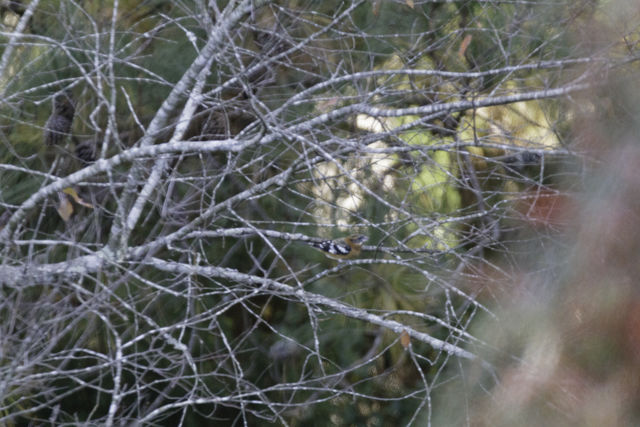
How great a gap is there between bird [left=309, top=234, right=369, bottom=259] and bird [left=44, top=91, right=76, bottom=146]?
5.42ft

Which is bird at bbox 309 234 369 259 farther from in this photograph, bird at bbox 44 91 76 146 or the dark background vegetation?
bird at bbox 44 91 76 146

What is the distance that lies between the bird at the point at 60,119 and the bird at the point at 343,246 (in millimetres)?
1652

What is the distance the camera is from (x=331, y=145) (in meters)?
3.17

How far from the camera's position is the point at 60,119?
151 inches

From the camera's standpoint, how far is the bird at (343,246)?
Result: 10.6 ft

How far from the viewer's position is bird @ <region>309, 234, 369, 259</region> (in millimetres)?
3240

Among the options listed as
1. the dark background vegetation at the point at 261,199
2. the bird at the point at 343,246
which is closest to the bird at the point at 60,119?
the dark background vegetation at the point at 261,199

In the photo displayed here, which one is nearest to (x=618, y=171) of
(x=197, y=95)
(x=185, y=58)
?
(x=197, y=95)

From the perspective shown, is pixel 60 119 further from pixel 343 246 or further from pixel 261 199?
pixel 343 246

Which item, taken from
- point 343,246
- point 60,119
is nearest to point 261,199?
point 343,246

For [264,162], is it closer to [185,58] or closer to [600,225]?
[185,58]

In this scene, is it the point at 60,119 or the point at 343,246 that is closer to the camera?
the point at 343,246

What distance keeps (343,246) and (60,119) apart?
72.7 inches

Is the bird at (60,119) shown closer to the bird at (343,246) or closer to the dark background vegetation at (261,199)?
the dark background vegetation at (261,199)
